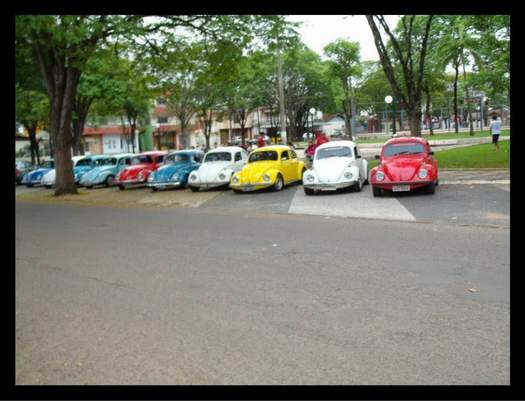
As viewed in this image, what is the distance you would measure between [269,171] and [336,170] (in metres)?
2.62

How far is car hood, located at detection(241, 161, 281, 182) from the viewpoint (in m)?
17.9

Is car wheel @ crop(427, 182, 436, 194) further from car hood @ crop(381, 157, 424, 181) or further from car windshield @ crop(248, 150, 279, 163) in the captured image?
car windshield @ crop(248, 150, 279, 163)

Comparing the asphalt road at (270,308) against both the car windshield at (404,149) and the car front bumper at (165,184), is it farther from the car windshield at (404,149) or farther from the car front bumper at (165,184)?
the car front bumper at (165,184)

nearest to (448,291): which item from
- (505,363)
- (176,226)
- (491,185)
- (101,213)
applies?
(505,363)

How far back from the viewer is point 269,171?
17984mm

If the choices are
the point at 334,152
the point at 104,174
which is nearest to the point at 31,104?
the point at 104,174

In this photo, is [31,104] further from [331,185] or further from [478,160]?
[478,160]

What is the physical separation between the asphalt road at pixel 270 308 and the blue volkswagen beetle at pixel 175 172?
10.6 metres

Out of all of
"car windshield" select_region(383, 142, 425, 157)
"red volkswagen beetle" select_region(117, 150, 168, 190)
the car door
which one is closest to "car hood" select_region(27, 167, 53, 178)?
"red volkswagen beetle" select_region(117, 150, 168, 190)

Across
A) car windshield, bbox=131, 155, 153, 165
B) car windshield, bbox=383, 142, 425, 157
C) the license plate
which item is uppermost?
car windshield, bbox=131, 155, 153, 165

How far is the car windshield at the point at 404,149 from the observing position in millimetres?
15359

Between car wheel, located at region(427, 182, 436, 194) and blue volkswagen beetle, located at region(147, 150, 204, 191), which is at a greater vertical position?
blue volkswagen beetle, located at region(147, 150, 204, 191)

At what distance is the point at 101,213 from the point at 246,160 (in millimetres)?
7001

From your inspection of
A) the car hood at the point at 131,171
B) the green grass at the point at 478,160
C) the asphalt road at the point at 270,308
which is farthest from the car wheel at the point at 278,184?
the asphalt road at the point at 270,308
